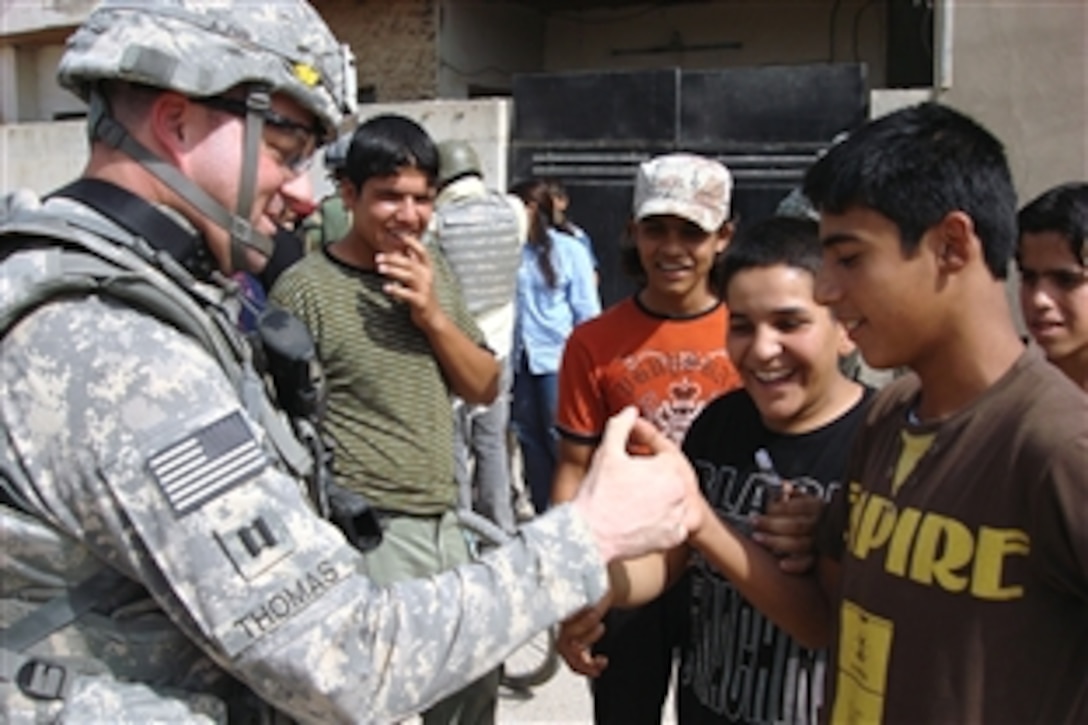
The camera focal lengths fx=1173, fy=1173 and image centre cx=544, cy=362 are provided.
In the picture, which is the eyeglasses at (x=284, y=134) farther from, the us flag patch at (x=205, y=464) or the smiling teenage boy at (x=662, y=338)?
the smiling teenage boy at (x=662, y=338)

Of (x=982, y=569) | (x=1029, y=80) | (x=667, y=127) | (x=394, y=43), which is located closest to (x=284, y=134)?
(x=982, y=569)

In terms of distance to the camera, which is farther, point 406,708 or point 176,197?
point 176,197

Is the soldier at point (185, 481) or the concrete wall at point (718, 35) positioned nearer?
the soldier at point (185, 481)

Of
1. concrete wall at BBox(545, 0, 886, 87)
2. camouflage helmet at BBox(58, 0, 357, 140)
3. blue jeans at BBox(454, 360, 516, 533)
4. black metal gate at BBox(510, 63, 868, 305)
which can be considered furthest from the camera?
concrete wall at BBox(545, 0, 886, 87)

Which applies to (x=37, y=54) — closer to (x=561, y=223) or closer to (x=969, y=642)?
(x=561, y=223)

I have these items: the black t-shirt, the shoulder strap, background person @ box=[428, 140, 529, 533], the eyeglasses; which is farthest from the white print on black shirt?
background person @ box=[428, 140, 529, 533]

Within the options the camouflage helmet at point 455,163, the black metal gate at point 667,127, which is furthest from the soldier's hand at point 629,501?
the black metal gate at point 667,127

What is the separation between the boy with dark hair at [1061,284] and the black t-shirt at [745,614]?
961 millimetres

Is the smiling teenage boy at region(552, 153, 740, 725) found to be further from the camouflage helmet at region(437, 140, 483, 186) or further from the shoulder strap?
the camouflage helmet at region(437, 140, 483, 186)

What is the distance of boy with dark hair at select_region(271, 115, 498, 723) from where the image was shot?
315cm

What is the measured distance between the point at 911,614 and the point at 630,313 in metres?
1.61

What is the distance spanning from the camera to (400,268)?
127 inches

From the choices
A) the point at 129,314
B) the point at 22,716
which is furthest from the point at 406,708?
the point at 129,314

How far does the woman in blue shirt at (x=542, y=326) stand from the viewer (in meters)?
5.81
